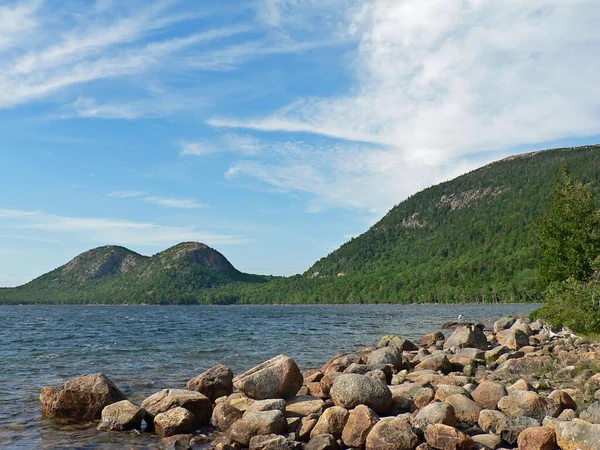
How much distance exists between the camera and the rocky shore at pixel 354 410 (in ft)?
37.6

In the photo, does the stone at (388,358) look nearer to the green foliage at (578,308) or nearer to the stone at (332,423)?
the stone at (332,423)

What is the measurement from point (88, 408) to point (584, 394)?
14270 millimetres

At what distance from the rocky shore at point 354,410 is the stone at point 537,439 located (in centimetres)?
2

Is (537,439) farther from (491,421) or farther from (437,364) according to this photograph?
(437,364)

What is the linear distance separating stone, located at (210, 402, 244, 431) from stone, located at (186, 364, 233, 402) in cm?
186

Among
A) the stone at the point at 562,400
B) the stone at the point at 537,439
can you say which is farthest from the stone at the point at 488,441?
the stone at the point at 562,400

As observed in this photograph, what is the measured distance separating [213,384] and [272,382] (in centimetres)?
248

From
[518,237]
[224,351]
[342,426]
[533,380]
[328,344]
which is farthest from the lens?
[518,237]

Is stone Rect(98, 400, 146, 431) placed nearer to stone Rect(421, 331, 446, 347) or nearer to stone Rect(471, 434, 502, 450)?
stone Rect(471, 434, 502, 450)

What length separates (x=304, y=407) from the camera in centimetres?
1421

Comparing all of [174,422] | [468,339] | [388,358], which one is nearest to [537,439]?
[174,422]

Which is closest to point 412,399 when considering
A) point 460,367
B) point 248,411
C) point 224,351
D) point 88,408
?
point 248,411

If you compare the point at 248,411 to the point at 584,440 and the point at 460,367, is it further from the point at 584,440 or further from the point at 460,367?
the point at 460,367

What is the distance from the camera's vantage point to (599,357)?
21.1m
